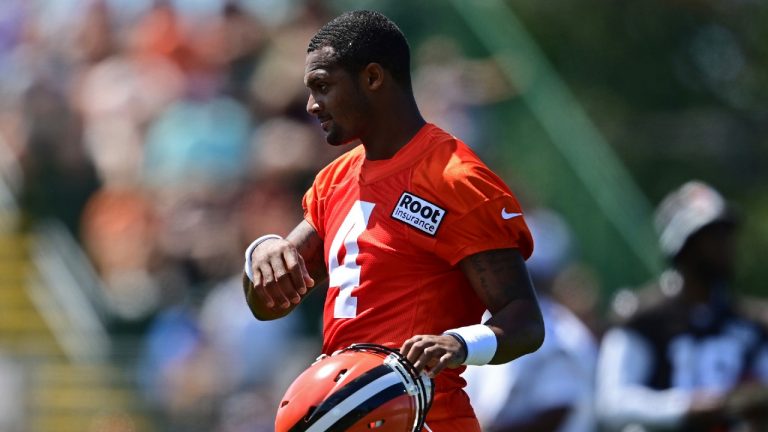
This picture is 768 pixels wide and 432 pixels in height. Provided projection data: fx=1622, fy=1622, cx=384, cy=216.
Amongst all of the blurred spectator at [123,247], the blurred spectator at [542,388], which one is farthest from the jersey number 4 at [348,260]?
the blurred spectator at [123,247]

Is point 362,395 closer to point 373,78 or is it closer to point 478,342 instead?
point 478,342

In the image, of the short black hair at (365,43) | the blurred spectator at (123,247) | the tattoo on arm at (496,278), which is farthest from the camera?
the blurred spectator at (123,247)

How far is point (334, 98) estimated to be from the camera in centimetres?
554

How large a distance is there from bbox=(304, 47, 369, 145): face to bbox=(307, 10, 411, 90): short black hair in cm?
3

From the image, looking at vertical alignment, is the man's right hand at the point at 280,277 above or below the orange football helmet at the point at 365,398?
above

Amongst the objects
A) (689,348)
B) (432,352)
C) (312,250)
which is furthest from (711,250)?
(432,352)

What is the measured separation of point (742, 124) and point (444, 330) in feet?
61.4

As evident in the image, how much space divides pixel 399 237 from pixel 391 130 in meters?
0.40

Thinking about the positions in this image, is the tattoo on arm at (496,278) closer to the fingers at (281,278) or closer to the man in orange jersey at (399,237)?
the man in orange jersey at (399,237)

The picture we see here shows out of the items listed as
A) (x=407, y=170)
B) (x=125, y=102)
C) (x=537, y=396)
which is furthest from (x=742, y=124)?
(x=407, y=170)

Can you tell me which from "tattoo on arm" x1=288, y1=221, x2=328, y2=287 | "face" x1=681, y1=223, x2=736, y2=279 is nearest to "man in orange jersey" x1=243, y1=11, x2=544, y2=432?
"tattoo on arm" x1=288, y1=221, x2=328, y2=287

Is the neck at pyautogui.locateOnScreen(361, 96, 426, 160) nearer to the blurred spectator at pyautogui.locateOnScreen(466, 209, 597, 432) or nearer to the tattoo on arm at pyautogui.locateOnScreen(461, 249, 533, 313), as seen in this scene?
the tattoo on arm at pyautogui.locateOnScreen(461, 249, 533, 313)

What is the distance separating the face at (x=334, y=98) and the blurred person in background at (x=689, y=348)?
417 cm

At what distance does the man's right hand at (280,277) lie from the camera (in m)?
5.52
